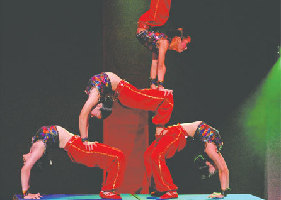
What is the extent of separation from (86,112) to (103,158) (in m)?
0.46

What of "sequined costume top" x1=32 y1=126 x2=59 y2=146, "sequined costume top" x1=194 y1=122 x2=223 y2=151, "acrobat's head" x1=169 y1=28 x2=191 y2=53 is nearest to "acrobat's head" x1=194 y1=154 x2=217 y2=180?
"sequined costume top" x1=194 y1=122 x2=223 y2=151

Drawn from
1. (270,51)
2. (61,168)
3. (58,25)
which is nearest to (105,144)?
(61,168)

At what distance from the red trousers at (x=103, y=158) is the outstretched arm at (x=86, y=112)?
0.14m

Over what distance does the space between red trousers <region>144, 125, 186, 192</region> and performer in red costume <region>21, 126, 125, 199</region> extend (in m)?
0.30

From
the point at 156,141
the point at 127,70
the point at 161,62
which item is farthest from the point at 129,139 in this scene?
the point at 161,62

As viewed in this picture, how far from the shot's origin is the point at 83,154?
4062 millimetres

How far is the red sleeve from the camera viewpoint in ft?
14.5

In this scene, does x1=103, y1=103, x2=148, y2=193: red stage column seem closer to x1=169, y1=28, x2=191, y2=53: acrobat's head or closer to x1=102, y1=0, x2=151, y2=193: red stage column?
x1=102, y1=0, x2=151, y2=193: red stage column

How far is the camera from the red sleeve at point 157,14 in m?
4.43

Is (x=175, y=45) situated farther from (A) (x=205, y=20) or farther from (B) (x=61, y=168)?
(B) (x=61, y=168)

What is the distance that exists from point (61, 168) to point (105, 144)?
0.73m

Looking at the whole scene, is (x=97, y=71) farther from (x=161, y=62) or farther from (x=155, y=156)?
(x=155, y=156)

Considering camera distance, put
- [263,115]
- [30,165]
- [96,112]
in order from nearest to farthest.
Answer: [30,165] < [96,112] < [263,115]

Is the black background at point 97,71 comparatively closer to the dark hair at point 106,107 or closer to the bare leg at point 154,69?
the bare leg at point 154,69
